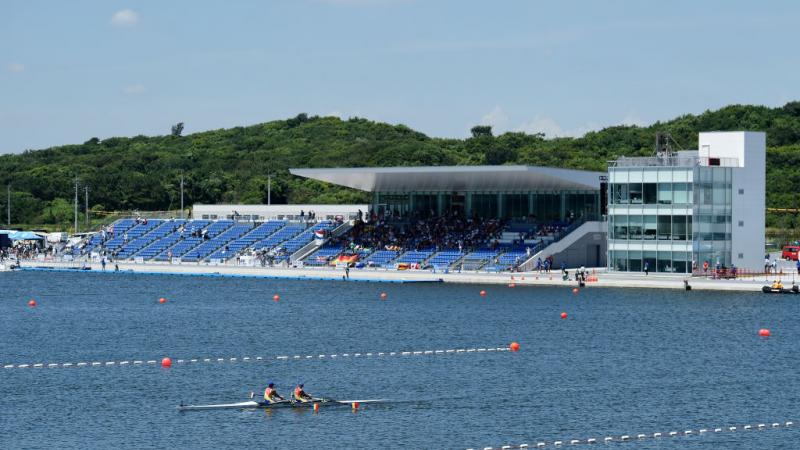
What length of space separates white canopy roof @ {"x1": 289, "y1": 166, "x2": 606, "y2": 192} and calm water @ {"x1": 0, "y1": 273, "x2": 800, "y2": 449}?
493 inches

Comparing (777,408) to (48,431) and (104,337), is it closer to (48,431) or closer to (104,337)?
(48,431)

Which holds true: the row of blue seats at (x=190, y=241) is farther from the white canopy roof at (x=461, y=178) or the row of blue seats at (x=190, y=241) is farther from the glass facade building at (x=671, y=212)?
the glass facade building at (x=671, y=212)

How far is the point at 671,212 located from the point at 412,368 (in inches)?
1838

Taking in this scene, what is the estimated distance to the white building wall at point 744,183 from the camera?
107 m

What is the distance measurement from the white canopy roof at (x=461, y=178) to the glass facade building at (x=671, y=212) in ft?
21.1

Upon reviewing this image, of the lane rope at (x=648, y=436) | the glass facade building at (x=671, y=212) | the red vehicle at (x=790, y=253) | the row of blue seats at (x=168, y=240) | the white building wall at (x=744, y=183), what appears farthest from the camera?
the row of blue seats at (x=168, y=240)

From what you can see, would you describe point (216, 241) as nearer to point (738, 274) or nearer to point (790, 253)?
point (738, 274)

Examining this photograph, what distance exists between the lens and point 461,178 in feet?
390

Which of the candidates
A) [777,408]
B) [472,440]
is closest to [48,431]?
[472,440]

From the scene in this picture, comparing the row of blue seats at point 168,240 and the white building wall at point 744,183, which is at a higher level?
the white building wall at point 744,183

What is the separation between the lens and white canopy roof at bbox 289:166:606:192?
113 metres

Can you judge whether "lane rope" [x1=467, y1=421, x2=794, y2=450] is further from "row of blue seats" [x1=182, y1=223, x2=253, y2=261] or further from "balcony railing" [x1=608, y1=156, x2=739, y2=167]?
"row of blue seats" [x1=182, y1=223, x2=253, y2=261]

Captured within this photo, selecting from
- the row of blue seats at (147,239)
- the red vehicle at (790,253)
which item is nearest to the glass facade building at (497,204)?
the red vehicle at (790,253)

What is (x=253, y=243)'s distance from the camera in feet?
436
